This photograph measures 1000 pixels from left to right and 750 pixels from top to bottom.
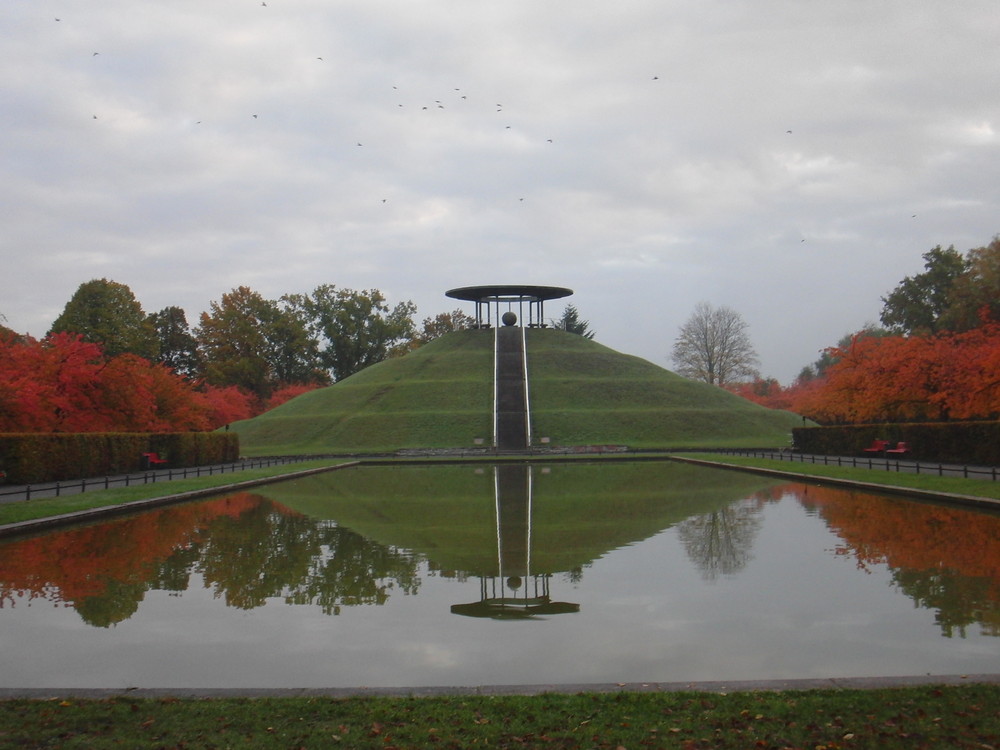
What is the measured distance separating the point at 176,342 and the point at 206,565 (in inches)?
2792

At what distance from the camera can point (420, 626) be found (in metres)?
8.87

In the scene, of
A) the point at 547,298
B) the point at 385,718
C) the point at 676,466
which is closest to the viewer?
the point at 385,718

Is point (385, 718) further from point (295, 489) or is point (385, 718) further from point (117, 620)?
point (295, 489)

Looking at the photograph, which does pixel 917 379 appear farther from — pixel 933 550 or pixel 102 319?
pixel 102 319

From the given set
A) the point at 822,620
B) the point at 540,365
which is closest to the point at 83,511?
the point at 822,620

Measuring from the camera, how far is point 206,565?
41.2 ft

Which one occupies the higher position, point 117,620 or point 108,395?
point 108,395

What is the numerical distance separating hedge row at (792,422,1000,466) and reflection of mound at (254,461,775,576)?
862 centimetres

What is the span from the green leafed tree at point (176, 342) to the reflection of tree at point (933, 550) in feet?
225

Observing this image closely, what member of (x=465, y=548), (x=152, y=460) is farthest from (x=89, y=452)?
(x=465, y=548)

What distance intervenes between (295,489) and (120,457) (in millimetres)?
10357

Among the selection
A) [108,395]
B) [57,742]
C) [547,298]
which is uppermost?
[547,298]

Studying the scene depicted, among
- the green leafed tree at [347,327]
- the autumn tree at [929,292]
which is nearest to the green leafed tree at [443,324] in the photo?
the green leafed tree at [347,327]

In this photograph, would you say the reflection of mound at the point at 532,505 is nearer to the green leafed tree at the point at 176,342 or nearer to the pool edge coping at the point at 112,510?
the pool edge coping at the point at 112,510
